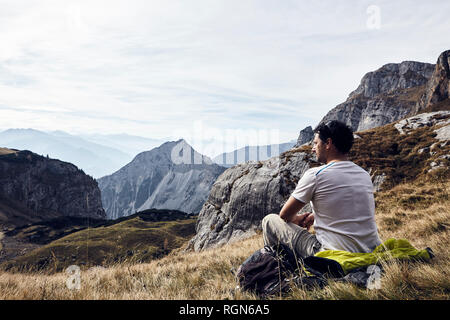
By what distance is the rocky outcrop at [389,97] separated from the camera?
146125 millimetres

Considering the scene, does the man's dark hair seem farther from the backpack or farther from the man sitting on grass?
the backpack

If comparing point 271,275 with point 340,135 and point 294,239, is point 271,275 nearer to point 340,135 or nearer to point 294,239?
point 294,239

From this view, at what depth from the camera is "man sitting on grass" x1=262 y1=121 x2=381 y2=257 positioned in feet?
13.8

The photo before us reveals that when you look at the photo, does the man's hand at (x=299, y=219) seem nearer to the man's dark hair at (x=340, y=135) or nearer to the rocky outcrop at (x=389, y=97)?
the man's dark hair at (x=340, y=135)

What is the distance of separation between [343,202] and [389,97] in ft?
631

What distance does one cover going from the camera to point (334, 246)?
170 inches

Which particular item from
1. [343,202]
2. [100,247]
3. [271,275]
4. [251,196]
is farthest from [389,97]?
[271,275]

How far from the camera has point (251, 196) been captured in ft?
89.8

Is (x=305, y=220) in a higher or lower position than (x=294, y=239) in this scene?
higher

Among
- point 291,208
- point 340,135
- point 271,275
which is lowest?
point 271,275

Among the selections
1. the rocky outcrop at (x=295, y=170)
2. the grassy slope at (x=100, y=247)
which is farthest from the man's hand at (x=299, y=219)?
the grassy slope at (x=100, y=247)

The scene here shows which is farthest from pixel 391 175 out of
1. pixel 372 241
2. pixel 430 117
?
pixel 372 241
